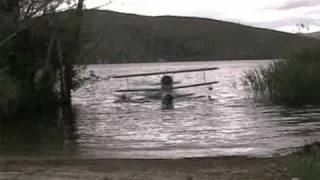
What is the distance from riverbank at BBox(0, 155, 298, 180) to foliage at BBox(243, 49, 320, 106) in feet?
66.6

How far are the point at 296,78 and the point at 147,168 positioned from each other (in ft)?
76.6

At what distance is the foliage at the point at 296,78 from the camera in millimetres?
38281

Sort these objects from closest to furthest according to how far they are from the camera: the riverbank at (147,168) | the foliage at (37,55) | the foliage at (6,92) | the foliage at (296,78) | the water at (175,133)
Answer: the riverbank at (147,168) < the water at (175,133) < the foliage at (6,92) < the foliage at (37,55) < the foliage at (296,78)

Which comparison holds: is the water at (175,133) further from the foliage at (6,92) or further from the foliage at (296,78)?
the foliage at (6,92)

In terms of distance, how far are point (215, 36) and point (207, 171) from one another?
171510 millimetres

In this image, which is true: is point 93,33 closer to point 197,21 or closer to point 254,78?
point 254,78

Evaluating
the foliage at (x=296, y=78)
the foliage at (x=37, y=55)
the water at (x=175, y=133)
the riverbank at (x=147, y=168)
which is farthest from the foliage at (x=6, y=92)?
the foliage at (x=296, y=78)

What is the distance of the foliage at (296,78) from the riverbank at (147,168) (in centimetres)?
2030

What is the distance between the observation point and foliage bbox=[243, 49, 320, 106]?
38.3 metres

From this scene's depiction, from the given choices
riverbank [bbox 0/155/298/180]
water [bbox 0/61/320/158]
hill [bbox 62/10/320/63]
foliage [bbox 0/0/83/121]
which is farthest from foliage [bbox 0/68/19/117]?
hill [bbox 62/10/320/63]

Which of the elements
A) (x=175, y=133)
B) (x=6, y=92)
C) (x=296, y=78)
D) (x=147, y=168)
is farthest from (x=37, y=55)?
(x=147, y=168)

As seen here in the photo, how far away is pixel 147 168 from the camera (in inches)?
652

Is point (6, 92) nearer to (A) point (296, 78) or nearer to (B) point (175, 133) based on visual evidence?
(B) point (175, 133)

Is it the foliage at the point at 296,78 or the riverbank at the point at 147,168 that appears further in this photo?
Answer: the foliage at the point at 296,78
